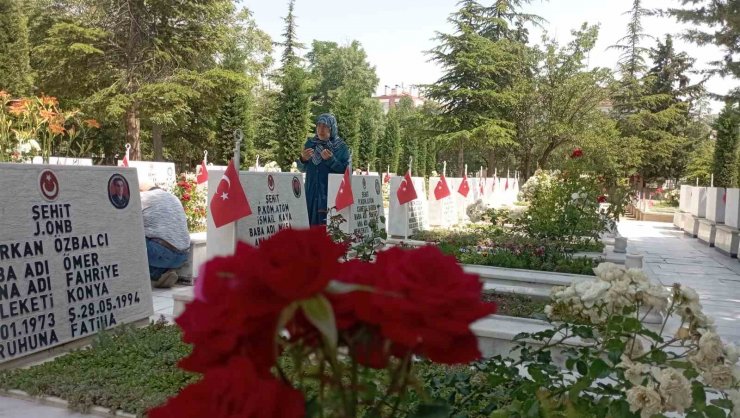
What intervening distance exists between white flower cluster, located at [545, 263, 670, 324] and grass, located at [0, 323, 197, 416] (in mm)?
2320

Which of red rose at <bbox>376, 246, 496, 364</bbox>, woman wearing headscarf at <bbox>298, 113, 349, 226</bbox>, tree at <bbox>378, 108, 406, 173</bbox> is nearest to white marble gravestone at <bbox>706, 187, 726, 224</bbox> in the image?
woman wearing headscarf at <bbox>298, 113, 349, 226</bbox>

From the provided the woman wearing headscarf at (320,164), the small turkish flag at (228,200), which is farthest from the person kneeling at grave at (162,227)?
the woman wearing headscarf at (320,164)

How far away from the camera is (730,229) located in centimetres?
Result: 1309

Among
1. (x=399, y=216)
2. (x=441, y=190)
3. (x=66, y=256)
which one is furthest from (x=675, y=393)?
(x=441, y=190)

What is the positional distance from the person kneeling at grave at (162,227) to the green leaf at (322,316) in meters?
6.04

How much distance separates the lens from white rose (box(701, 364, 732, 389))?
5.68ft

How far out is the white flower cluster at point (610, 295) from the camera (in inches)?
75.6

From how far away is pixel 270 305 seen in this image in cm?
74

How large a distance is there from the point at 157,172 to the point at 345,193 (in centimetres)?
620

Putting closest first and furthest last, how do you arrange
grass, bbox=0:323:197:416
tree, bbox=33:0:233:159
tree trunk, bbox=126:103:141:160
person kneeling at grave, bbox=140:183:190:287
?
grass, bbox=0:323:197:416, person kneeling at grave, bbox=140:183:190:287, tree, bbox=33:0:233:159, tree trunk, bbox=126:103:141:160

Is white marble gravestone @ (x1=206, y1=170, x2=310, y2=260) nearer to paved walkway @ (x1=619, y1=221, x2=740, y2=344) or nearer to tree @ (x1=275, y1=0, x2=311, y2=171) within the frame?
paved walkway @ (x1=619, y1=221, x2=740, y2=344)

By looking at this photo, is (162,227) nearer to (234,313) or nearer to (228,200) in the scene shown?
(228,200)

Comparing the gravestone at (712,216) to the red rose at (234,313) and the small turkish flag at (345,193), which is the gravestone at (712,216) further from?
the red rose at (234,313)

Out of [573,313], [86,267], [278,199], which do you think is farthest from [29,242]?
[573,313]
